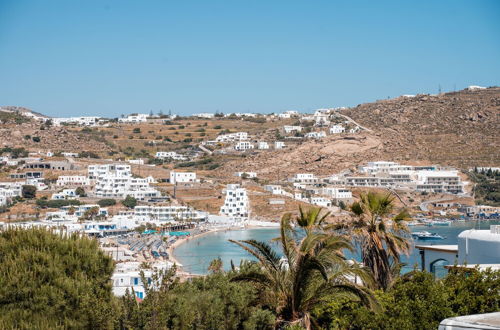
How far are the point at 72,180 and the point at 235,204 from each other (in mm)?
18402

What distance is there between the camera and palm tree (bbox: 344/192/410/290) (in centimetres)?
984

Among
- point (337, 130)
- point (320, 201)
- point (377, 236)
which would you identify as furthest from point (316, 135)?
point (377, 236)

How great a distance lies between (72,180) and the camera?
245ft

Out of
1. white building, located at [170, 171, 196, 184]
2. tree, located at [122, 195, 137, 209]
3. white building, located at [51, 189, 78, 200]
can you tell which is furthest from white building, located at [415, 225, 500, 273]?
white building, located at [170, 171, 196, 184]

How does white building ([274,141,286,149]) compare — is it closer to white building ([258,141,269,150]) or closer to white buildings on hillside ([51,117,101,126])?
white building ([258,141,269,150])

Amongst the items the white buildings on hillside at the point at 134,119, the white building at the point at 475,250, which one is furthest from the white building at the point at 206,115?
the white building at the point at 475,250

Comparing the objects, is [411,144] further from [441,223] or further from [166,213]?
[166,213]

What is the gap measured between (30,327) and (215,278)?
93.5 inches

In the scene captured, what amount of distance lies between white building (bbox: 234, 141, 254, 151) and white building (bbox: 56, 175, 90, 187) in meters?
26.3

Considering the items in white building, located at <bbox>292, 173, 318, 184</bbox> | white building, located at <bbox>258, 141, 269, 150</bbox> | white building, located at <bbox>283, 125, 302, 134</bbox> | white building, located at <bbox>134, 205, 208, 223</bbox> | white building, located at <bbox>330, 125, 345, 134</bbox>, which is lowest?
white building, located at <bbox>134, 205, 208, 223</bbox>

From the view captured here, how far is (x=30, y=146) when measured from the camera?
9362 centimetres

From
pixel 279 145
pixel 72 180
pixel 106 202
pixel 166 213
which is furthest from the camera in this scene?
pixel 279 145

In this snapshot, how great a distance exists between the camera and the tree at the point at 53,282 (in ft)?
24.5

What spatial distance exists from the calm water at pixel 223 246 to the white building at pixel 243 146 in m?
34.6
